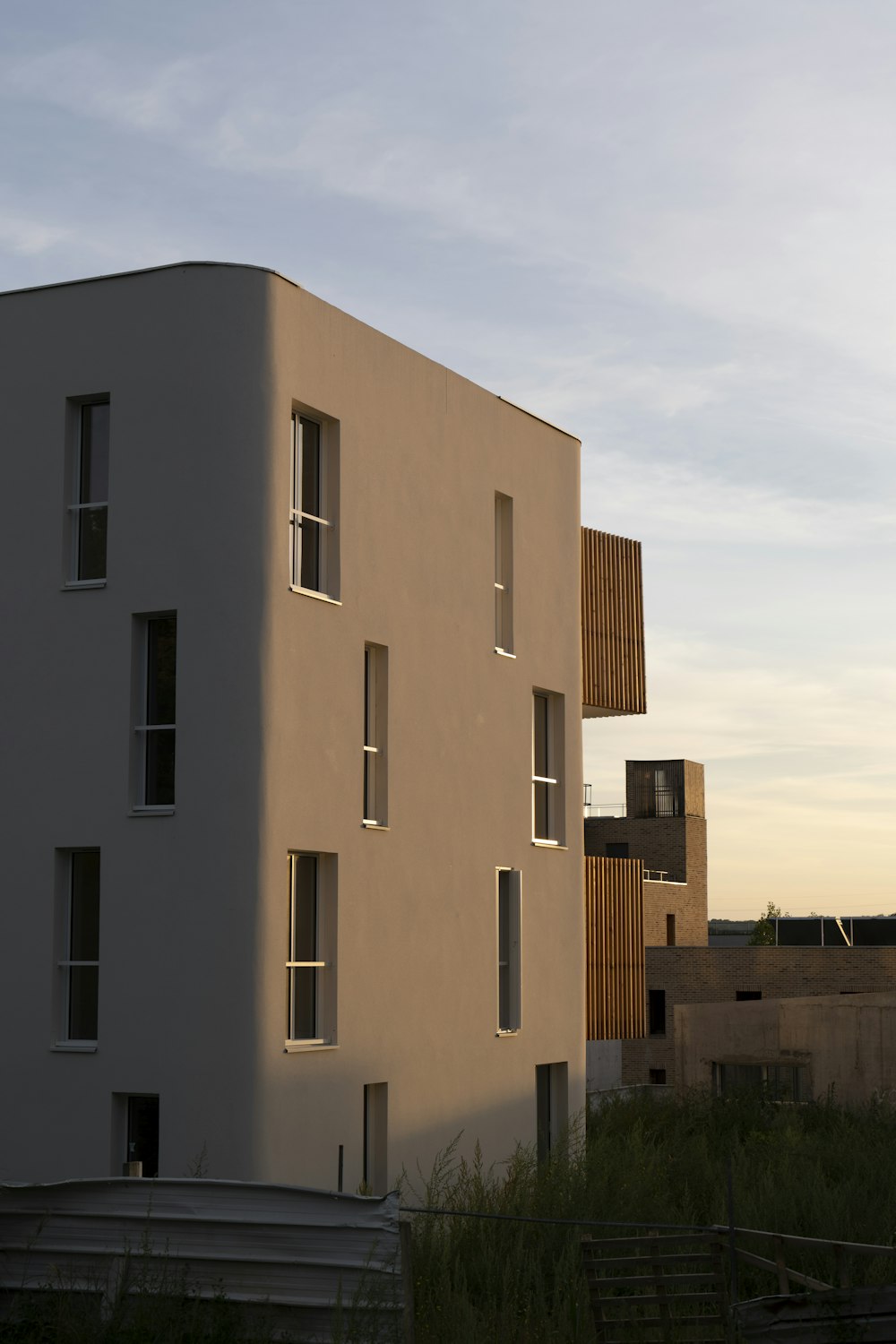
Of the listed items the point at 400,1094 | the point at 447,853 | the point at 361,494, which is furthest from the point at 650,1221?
the point at 361,494

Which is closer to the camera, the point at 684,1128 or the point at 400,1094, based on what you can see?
the point at 400,1094

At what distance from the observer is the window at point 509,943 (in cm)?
1834

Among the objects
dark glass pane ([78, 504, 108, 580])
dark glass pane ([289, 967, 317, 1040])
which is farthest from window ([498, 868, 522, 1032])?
dark glass pane ([78, 504, 108, 580])

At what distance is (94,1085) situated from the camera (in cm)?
1393

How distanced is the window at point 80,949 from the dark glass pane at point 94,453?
3.34 m

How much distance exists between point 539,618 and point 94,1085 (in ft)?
26.4

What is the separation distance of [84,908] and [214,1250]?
4.64 meters

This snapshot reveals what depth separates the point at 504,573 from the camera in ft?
61.8

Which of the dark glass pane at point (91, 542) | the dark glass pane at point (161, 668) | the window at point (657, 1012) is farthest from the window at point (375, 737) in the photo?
the window at point (657, 1012)

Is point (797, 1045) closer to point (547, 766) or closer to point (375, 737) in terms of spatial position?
point (547, 766)

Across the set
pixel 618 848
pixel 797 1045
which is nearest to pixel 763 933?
pixel 618 848

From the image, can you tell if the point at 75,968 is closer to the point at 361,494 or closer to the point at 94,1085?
the point at 94,1085

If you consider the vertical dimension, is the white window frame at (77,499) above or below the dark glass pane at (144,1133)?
above

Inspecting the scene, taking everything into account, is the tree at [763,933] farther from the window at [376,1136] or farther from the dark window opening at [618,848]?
the window at [376,1136]
